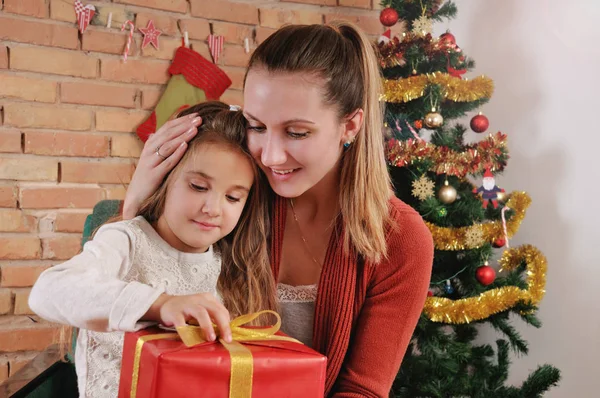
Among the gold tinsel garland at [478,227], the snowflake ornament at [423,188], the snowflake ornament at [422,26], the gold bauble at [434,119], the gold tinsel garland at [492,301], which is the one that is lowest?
the gold tinsel garland at [492,301]

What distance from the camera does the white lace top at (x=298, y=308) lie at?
1360 millimetres

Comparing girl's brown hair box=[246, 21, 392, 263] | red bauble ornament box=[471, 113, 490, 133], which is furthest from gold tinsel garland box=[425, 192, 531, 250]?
girl's brown hair box=[246, 21, 392, 263]

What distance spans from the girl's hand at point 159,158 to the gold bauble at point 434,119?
1091 mm

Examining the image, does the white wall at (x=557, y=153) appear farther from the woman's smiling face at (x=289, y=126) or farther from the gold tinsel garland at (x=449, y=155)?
the woman's smiling face at (x=289, y=126)

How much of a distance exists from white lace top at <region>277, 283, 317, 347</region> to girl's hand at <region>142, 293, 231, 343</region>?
546mm

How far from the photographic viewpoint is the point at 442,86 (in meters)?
2.08

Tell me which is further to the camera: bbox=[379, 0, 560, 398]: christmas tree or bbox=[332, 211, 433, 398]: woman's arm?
bbox=[379, 0, 560, 398]: christmas tree

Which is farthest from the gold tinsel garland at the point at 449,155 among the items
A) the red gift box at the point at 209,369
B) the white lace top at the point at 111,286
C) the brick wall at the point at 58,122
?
the red gift box at the point at 209,369

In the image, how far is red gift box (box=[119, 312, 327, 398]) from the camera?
74 centimetres

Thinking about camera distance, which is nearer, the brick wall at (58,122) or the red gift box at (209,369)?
the red gift box at (209,369)

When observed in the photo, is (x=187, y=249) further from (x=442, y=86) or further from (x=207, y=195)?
(x=442, y=86)

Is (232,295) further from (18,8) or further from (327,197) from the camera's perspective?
(18,8)

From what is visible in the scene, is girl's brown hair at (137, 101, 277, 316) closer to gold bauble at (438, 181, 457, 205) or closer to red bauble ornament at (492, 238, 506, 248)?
gold bauble at (438, 181, 457, 205)

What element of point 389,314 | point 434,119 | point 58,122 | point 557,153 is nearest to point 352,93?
point 389,314
